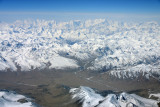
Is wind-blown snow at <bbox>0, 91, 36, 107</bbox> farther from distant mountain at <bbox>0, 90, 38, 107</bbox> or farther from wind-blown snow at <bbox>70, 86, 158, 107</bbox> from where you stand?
wind-blown snow at <bbox>70, 86, 158, 107</bbox>

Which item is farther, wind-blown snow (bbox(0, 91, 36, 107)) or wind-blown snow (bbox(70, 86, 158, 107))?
wind-blown snow (bbox(0, 91, 36, 107))

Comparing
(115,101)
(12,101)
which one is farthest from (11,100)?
(115,101)

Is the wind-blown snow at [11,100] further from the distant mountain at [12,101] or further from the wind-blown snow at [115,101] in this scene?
the wind-blown snow at [115,101]

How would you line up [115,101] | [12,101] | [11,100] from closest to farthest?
[115,101] → [12,101] → [11,100]

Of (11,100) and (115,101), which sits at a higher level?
(115,101)

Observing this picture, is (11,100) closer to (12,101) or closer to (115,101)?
(12,101)

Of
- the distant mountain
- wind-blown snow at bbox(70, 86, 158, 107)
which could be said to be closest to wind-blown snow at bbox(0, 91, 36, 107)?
the distant mountain

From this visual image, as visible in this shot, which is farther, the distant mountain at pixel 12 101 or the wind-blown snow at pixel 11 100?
the distant mountain at pixel 12 101

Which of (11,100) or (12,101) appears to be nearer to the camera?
(12,101)

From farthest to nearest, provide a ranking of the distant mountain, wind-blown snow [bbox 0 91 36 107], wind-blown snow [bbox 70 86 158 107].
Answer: the distant mountain
wind-blown snow [bbox 0 91 36 107]
wind-blown snow [bbox 70 86 158 107]

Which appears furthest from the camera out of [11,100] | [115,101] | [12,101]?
[11,100]

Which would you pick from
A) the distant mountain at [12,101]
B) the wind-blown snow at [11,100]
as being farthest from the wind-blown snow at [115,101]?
the wind-blown snow at [11,100]
